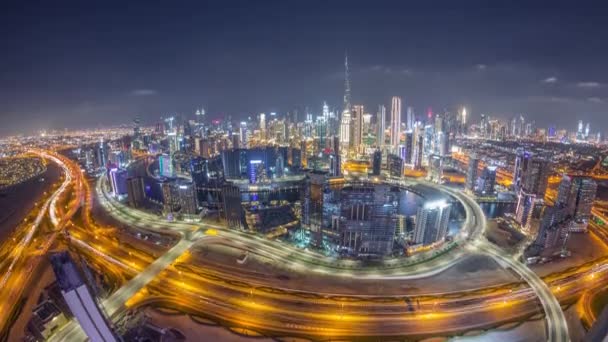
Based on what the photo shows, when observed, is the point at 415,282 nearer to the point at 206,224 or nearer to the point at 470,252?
the point at 470,252

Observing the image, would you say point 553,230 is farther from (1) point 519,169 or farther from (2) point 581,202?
(1) point 519,169

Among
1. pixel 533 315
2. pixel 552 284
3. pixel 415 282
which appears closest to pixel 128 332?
pixel 415 282

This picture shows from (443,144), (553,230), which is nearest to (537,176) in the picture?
(553,230)

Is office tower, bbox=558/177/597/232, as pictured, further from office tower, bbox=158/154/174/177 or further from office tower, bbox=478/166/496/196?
office tower, bbox=158/154/174/177

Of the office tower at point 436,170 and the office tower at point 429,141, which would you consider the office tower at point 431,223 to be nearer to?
the office tower at point 436,170

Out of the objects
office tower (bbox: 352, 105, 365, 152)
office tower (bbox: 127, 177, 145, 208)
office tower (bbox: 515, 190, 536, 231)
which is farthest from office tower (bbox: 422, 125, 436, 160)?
office tower (bbox: 127, 177, 145, 208)

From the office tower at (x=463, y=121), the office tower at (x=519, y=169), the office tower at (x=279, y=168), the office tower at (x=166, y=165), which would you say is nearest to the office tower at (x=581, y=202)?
the office tower at (x=519, y=169)
